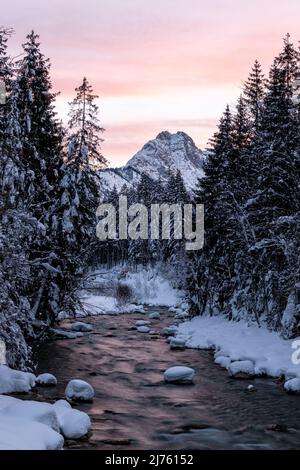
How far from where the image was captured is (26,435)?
31.3 ft

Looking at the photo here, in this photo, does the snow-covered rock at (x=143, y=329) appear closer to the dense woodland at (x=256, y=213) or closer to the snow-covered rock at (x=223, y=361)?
the dense woodland at (x=256, y=213)

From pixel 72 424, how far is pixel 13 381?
3757 millimetres

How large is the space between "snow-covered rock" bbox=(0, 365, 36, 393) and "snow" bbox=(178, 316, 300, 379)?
7128mm

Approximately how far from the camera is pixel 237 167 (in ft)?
92.3

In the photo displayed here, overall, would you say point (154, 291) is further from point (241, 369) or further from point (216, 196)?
point (241, 369)

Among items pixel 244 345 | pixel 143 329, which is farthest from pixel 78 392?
pixel 143 329

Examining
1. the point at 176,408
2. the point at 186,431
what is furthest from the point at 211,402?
the point at 186,431

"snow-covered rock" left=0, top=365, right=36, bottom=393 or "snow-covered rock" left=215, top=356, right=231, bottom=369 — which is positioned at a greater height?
"snow-covered rock" left=0, top=365, right=36, bottom=393

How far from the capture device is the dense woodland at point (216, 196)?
70.6 feet

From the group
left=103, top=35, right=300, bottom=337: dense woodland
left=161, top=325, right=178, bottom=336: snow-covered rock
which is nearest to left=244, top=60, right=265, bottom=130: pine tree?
left=103, top=35, right=300, bottom=337: dense woodland

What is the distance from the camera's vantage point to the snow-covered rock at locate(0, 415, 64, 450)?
8.93 meters

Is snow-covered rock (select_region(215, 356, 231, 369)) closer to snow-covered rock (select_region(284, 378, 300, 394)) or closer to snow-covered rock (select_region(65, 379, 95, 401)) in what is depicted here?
snow-covered rock (select_region(284, 378, 300, 394))
